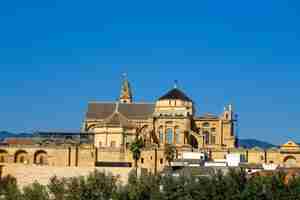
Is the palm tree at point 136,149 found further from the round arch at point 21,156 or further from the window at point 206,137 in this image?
the window at point 206,137

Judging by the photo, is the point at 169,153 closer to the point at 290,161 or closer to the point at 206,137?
the point at 206,137

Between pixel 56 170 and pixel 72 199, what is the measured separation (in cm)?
1759

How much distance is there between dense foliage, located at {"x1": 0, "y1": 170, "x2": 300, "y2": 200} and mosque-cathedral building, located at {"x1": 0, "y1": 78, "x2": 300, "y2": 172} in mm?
23626

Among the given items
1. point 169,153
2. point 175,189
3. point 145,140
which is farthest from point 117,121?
point 175,189

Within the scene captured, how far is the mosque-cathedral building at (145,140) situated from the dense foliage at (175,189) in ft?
77.5

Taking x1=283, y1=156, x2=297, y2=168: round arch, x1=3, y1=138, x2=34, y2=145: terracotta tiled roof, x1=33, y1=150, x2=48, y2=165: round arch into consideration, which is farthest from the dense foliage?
x1=3, y1=138, x2=34, y2=145: terracotta tiled roof

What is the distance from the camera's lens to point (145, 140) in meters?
120

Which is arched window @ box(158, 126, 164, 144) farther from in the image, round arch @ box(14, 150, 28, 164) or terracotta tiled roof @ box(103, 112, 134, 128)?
round arch @ box(14, 150, 28, 164)

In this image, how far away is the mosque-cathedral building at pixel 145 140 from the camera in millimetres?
116125

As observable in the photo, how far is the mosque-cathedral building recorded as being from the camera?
11612cm

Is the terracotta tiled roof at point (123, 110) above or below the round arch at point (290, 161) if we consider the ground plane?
above

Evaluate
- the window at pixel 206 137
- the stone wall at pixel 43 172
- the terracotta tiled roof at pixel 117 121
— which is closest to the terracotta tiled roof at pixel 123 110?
the terracotta tiled roof at pixel 117 121

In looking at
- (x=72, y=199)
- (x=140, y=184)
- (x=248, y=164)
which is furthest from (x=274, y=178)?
(x=248, y=164)

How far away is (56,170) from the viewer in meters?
103
